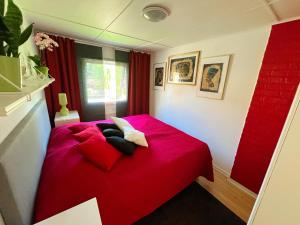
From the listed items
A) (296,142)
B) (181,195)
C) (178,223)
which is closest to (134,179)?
(178,223)

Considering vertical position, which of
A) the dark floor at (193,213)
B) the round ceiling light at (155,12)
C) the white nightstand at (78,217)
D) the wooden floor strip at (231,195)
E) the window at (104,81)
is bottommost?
the wooden floor strip at (231,195)

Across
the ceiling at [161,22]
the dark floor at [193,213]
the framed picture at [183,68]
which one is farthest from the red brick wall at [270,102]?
the framed picture at [183,68]

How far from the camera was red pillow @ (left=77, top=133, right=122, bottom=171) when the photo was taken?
3.92 feet

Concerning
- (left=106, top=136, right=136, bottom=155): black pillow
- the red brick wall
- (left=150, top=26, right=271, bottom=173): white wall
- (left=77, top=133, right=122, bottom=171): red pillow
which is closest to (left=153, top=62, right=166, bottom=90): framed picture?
(left=150, top=26, right=271, bottom=173): white wall

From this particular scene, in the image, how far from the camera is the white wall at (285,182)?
2.48ft

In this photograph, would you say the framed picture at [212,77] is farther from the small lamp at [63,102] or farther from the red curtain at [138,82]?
the small lamp at [63,102]

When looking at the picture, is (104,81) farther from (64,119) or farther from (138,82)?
(64,119)

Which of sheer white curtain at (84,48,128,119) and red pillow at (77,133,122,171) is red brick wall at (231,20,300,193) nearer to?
red pillow at (77,133,122,171)

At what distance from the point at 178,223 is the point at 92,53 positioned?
129 inches

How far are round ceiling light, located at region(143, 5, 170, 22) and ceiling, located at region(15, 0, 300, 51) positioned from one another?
55mm

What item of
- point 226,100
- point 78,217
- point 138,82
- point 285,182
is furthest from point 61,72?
point 285,182

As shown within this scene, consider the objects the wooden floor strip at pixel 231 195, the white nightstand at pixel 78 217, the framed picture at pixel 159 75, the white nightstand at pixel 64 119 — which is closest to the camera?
the white nightstand at pixel 78 217

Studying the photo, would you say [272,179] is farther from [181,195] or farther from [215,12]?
[215,12]

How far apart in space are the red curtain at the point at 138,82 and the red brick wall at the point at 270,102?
2.53 metres
